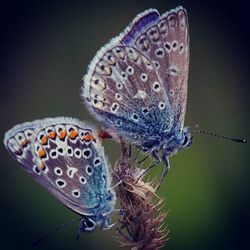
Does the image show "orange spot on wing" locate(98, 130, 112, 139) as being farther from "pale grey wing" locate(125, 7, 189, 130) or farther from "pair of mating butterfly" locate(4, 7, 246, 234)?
"pale grey wing" locate(125, 7, 189, 130)

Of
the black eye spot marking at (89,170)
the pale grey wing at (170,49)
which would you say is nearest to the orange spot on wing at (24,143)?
the black eye spot marking at (89,170)

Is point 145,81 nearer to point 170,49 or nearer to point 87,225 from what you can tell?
point 170,49

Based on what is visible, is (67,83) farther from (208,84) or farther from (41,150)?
(41,150)

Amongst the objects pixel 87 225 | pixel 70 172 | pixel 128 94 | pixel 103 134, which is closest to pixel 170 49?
pixel 128 94

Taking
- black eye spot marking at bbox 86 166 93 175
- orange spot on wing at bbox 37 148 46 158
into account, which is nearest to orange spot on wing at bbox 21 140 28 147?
orange spot on wing at bbox 37 148 46 158

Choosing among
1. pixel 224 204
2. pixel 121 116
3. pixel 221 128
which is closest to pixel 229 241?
pixel 224 204
